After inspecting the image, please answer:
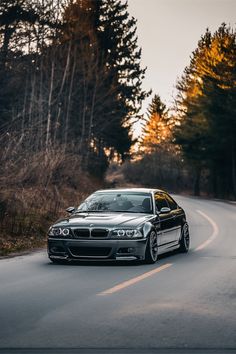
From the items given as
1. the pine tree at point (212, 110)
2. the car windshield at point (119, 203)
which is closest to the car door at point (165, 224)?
the car windshield at point (119, 203)

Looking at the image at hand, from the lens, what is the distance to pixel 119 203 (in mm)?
15492

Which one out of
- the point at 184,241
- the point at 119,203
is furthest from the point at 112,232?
the point at 184,241

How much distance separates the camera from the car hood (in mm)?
13906

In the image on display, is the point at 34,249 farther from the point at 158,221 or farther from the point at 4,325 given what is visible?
the point at 4,325

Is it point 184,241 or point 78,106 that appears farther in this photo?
point 78,106

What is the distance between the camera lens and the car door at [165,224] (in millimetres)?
15275

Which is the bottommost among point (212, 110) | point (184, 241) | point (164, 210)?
point (184, 241)

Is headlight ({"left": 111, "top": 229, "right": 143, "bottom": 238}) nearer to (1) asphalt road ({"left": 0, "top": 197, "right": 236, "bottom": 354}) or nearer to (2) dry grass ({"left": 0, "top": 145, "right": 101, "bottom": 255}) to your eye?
(1) asphalt road ({"left": 0, "top": 197, "right": 236, "bottom": 354})

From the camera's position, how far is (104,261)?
49.2ft

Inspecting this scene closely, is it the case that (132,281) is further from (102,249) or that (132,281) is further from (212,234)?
(212,234)

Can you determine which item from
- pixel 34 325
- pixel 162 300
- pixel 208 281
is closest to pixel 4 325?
pixel 34 325

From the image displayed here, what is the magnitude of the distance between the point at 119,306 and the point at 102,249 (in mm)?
4703

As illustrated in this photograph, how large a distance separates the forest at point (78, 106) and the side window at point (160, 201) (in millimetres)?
3614

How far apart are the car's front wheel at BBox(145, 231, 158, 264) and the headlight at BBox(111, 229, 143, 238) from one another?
31 centimetres
